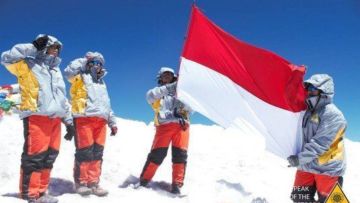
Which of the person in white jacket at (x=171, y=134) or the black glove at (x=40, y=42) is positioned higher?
the black glove at (x=40, y=42)

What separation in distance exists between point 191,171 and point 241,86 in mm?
3945

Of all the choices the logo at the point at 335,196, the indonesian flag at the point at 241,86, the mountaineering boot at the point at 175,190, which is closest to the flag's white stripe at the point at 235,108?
the indonesian flag at the point at 241,86

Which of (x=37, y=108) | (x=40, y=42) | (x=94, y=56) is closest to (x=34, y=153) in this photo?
(x=37, y=108)

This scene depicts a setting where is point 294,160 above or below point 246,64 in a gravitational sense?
below

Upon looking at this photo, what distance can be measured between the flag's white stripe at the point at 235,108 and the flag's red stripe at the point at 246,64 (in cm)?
10

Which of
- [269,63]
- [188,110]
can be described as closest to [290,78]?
[269,63]

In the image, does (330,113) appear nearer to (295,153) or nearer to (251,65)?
(295,153)

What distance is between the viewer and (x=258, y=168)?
36.8ft

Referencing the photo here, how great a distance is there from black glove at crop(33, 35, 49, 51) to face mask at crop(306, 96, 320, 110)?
3.72 meters

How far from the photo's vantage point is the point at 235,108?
6.46 metres

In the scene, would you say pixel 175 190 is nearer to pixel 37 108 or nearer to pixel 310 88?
pixel 37 108

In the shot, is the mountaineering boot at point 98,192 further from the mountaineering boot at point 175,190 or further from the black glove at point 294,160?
the black glove at point 294,160

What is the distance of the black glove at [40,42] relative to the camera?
21.2 ft

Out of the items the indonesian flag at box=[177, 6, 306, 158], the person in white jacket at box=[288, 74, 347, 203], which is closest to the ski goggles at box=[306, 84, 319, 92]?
the person in white jacket at box=[288, 74, 347, 203]
